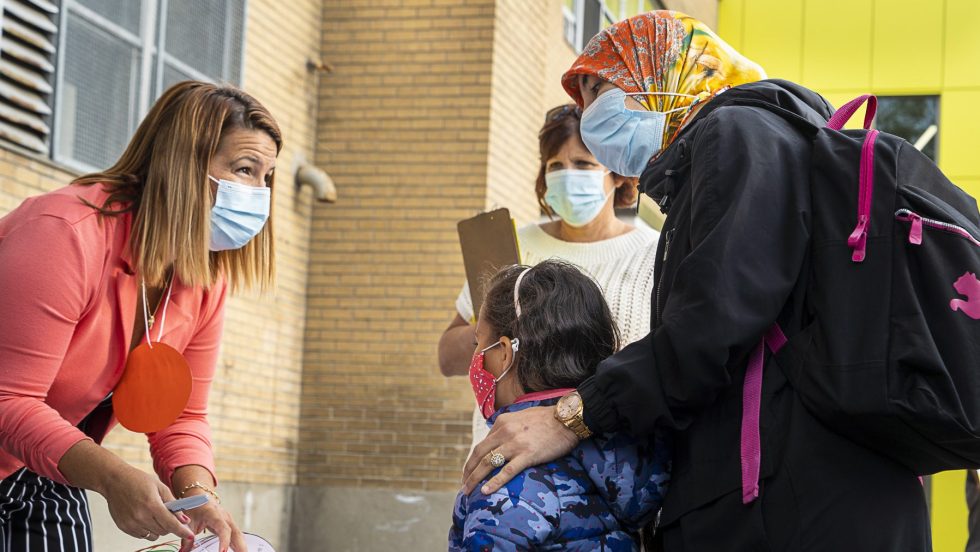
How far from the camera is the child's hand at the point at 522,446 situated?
244 centimetres

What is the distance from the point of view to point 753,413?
227 centimetres

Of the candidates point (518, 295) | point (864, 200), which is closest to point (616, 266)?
point (518, 295)

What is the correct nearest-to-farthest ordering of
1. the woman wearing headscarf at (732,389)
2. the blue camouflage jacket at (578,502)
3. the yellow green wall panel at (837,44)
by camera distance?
the woman wearing headscarf at (732,389) < the blue camouflage jacket at (578,502) < the yellow green wall panel at (837,44)

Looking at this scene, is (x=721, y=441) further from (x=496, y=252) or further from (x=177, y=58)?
(x=177, y=58)

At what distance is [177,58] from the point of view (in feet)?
28.0

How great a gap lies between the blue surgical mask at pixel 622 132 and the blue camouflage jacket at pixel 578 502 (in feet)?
2.57

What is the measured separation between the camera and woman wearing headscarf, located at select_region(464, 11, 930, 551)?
7.21ft

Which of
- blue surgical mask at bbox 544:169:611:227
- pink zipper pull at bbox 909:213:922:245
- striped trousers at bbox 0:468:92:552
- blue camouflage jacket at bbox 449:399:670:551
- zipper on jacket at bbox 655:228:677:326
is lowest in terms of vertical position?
striped trousers at bbox 0:468:92:552

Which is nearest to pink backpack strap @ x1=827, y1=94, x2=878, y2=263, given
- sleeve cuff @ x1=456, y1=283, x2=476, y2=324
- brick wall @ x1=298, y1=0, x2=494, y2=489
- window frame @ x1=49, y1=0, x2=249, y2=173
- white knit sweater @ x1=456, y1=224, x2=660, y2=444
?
white knit sweater @ x1=456, y1=224, x2=660, y2=444

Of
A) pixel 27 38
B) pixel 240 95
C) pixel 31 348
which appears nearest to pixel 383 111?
pixel 27 38

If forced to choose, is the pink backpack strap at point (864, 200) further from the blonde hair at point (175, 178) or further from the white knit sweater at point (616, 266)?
the blonde hair at point (175, 178)

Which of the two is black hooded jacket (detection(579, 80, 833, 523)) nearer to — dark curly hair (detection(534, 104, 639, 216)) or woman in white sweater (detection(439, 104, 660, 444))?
woman in white sweater (detection(439, 104, 660, 444))

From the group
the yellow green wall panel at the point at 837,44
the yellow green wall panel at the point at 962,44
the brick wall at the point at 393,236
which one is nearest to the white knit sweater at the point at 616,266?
the brick wall at the point at 393,236

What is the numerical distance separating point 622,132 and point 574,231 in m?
1.66
